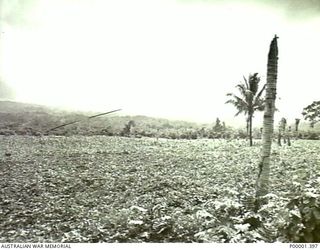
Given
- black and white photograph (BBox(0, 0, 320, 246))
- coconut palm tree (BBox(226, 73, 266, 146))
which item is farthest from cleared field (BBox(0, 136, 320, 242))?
coconut palm tree (BBox(226, 73, 266, 146))

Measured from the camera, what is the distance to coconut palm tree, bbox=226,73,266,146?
3.05 metres

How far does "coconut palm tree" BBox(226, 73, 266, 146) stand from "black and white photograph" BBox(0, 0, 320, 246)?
0.01m

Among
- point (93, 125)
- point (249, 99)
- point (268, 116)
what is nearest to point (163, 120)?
point (93, 125)

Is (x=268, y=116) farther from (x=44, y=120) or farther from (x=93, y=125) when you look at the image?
(x=44, y=120)

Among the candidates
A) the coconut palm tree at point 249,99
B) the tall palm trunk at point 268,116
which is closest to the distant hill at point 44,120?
the coconut palm tree at point 249,99

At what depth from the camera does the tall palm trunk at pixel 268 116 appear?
3.02 metres

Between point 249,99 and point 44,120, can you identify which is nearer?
point 44,120

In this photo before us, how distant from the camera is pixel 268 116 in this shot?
9.92 feet

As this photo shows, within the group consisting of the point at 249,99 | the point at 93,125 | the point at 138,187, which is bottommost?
the point at 138,187

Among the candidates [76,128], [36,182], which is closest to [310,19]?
[76,128]

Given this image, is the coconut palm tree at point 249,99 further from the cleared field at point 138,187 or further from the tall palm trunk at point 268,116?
the cleared field at point 138,187

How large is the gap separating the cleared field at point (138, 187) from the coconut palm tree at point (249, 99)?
0.22 m

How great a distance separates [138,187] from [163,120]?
510 millimetres

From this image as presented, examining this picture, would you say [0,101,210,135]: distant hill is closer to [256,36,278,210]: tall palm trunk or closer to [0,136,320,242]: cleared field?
[0,136,320,242]: cleared field
